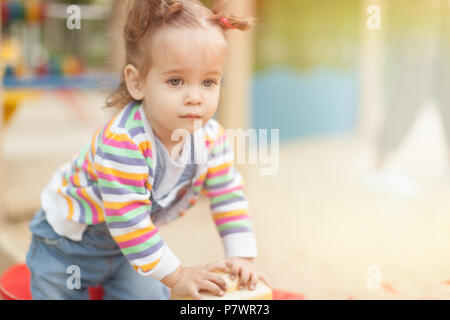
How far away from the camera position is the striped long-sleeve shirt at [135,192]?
0.66m

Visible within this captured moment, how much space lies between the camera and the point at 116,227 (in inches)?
26.1

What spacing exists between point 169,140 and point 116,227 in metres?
0.13

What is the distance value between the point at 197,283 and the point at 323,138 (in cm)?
223

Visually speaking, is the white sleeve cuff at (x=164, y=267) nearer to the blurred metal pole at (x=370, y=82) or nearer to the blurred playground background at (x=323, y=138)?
the blurred playground background at (x=323, y=138)

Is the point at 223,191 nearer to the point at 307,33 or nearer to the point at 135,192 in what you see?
the point at 135,192

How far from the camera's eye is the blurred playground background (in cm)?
111

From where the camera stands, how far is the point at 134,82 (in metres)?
0.69

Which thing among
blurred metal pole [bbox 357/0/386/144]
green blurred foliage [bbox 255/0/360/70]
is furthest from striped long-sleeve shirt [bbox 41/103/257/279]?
blurred metal pole [bbox 357/0/386/144]

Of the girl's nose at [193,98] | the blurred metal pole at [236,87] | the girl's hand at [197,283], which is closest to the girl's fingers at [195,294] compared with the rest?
the girl's hand at [197,283]

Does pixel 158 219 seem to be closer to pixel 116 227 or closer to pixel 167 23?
pixel 116 227

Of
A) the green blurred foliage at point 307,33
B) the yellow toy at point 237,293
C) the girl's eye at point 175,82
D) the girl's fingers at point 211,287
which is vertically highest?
the green blurred foliage at point 307,33

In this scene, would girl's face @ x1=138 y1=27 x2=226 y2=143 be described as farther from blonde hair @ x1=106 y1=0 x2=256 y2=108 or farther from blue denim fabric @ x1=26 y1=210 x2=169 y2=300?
blue denim fabric @ x1=26 y1=210 x2=169 y2=300

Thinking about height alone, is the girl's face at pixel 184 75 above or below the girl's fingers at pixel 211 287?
above

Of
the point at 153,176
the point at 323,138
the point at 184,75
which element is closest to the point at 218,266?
the point at 153,176
